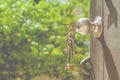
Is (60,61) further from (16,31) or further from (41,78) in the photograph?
(16,31)

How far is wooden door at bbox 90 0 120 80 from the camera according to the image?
55.8 inches

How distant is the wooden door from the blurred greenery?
14.1 feet

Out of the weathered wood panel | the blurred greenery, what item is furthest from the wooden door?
the blurred greenery

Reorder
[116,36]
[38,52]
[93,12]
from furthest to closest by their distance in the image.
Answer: [38,52]
[93,12]
[116,36]

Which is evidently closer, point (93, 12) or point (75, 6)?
point (93, 12)

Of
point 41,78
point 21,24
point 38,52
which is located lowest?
point 41,78

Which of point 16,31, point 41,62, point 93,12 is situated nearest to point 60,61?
point 41,62

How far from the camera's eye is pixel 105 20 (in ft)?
5.01

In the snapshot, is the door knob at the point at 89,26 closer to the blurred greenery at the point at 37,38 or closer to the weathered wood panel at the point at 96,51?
the weathered wood panel at the point at 96,51

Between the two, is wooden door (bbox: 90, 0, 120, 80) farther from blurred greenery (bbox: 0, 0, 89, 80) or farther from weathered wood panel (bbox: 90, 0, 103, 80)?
blurred greenery (bbox: 0, 0, 89, 80)

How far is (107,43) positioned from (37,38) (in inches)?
185

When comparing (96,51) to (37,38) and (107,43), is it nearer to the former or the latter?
(107,43)

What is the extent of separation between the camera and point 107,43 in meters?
1.52

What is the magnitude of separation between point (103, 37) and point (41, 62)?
15.0ft
